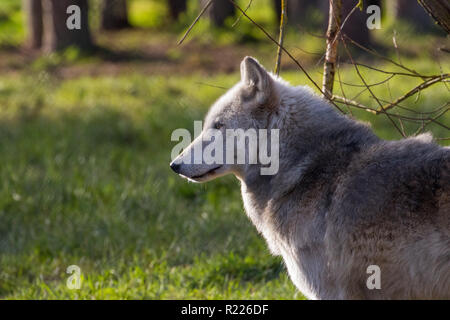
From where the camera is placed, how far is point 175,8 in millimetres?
19609

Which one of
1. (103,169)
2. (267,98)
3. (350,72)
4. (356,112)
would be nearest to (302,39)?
(350,72)

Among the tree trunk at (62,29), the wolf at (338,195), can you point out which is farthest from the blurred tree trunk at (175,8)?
the wolf at (338,195)

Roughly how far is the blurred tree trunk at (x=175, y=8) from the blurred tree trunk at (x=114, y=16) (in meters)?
1.47

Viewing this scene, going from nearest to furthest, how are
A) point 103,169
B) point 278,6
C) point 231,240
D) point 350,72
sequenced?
point 231,240
point 103,169
point 350,72
point 278,6

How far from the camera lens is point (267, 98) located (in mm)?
4180

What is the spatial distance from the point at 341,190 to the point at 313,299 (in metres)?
0.74

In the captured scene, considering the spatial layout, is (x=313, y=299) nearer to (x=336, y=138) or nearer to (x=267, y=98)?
(x=336, y=138)

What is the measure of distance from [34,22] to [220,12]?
171 inches

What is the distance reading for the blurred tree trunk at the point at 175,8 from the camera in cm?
1958

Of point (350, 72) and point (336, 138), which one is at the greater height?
point (350, 72)

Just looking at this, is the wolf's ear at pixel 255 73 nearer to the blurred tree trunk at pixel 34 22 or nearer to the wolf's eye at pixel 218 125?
the wolf's eye at pixel 218 125

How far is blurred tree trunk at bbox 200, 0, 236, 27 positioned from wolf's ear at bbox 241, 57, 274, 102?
11961 millimetres

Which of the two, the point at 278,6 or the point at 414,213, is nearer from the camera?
the point at 414,213

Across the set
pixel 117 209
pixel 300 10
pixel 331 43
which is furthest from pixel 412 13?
pixel 331 43
